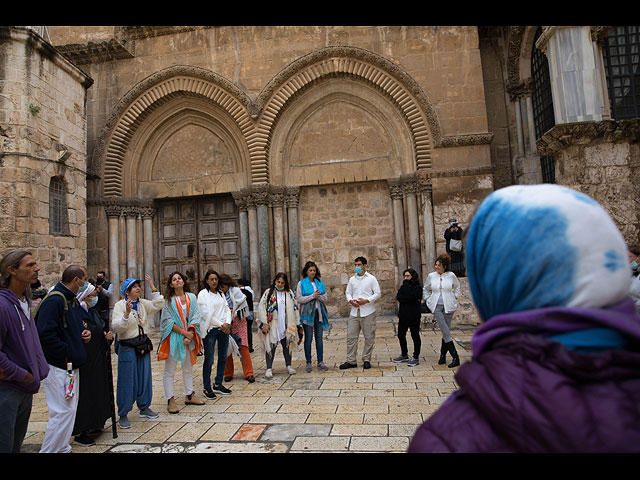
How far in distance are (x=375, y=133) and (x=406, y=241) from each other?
3.24m

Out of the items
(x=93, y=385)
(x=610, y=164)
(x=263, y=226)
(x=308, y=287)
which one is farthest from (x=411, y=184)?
(x=93, y=385)

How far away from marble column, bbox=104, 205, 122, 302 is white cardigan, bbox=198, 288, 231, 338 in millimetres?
7800

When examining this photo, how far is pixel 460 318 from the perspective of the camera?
10766mm

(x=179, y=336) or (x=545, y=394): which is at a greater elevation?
(x=545, y=394)

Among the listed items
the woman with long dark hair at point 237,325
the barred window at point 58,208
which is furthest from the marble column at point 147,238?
the woman with long dark hair at point 237,325

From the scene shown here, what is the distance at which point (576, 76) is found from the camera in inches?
305

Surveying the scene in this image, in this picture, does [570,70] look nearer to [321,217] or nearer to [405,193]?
[405,193]

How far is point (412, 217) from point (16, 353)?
1016 cm

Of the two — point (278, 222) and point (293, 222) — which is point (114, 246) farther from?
point (293, 222)

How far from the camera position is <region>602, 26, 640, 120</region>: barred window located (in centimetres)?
1031

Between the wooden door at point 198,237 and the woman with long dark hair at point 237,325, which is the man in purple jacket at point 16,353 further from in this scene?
the wooden door at point 198,237

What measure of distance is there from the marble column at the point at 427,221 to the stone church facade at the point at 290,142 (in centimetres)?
4

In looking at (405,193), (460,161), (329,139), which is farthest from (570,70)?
(329,139)

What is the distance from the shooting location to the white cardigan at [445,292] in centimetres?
716
